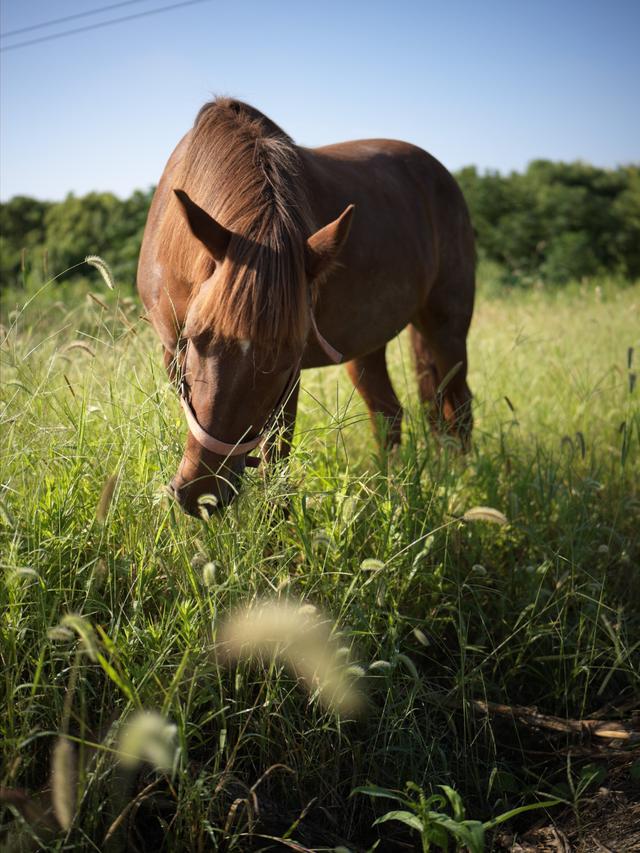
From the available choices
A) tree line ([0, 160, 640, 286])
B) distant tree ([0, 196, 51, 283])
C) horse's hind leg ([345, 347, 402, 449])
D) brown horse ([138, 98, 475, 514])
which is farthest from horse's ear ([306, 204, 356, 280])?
tree line ([0, 160, 640, 286])

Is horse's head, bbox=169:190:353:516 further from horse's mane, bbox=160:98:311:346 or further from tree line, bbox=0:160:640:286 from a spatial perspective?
tree line, bbox=0:160:640:286

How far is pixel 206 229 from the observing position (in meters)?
2.16

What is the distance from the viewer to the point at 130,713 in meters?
1.70

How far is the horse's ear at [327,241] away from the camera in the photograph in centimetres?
228

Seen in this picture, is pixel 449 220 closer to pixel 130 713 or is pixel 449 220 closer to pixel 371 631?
pixel 371 631

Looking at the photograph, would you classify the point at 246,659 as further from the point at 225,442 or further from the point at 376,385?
the point at 376,385

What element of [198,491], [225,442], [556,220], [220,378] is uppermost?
[220,378]

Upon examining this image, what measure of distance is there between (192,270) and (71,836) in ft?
5.62

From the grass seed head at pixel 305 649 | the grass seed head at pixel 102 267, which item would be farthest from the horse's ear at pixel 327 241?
the grass seed head at pixel 305 649

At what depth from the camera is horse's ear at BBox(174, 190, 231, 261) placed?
208 cm

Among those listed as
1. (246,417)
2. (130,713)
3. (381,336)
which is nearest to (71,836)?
(130,713)

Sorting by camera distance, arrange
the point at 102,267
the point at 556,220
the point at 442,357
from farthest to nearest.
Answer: the point at 556,220, the point at 442,357, the point at 102,267

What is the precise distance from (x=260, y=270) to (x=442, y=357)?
246cm

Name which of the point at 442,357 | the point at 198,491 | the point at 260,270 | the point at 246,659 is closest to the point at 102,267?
the point at 260,270
